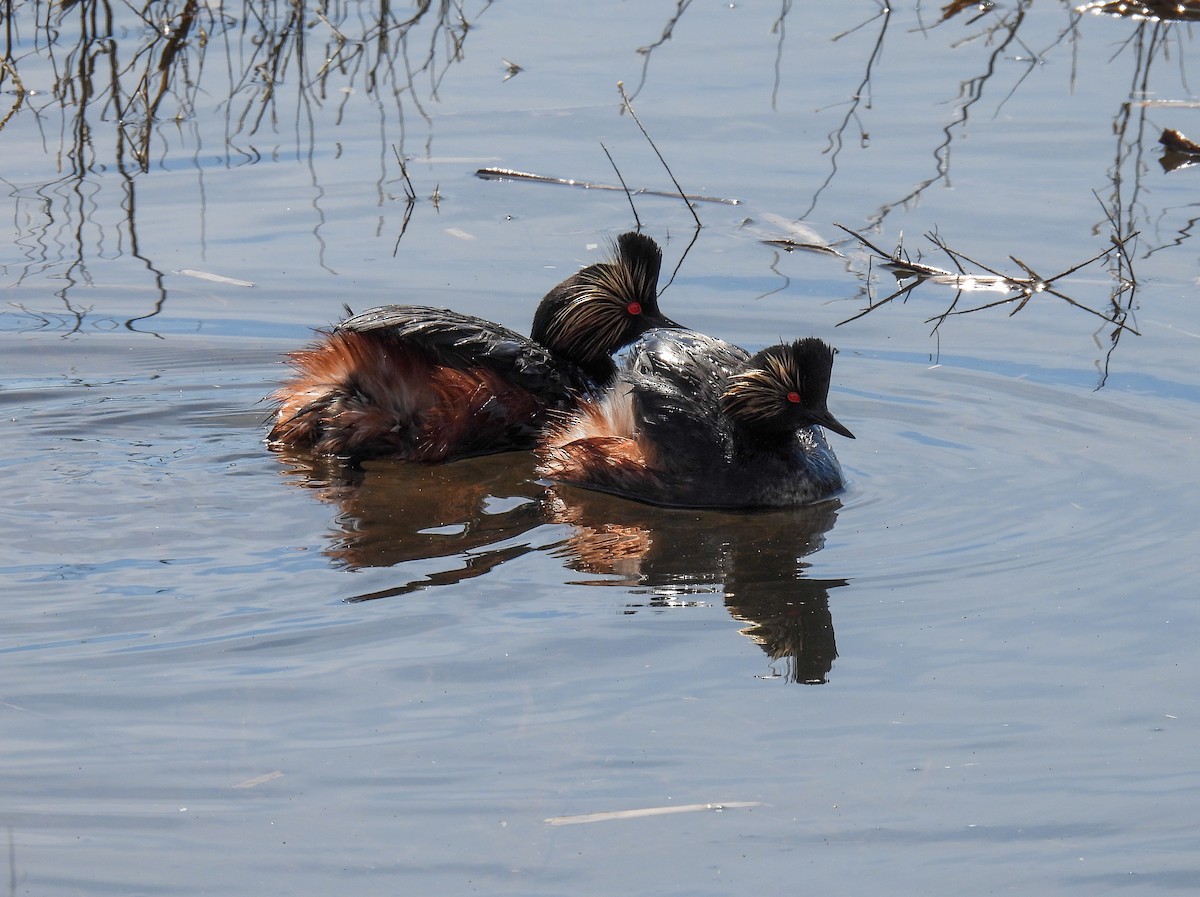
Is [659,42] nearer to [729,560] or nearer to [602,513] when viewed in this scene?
[602,513]

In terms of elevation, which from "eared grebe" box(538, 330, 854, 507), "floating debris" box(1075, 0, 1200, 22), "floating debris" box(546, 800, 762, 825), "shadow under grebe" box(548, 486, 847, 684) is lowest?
"floating debris" box(546, 800, 762, 825)

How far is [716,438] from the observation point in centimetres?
732

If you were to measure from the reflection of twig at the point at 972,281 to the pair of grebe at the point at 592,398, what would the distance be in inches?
51.2

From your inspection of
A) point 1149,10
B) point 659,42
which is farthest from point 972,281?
point 1149,10

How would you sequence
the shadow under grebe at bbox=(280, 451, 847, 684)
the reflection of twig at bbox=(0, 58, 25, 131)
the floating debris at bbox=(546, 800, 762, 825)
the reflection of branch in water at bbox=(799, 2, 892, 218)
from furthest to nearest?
the reflection of twig at bbox=(0, 58, 25, 131) → the reflection of branch in water at bbox=(799, 2, 892, 218) → the shadow under grebe at bbox=(280, 451, 847, 684) → the floating debris at bbox=(546, 800, 762, 825)

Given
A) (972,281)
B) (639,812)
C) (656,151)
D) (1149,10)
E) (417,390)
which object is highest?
(1149,10)

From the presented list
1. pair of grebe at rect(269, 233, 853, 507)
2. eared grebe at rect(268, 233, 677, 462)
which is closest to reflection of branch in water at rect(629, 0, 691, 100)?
pair of grebe at rect(269, 233, 853, 507)

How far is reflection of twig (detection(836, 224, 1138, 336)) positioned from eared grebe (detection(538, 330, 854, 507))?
4.84 feet

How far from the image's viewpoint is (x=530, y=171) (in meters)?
10.3

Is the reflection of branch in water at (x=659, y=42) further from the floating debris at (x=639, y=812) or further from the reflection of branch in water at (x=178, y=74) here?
the floating debris at (x=639, y=812)

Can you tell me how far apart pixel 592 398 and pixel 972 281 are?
90.0 inches

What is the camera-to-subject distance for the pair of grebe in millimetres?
7238

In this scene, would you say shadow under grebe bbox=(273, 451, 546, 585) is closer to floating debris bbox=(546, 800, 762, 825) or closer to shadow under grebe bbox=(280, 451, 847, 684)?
shadow under grebe bbox=(280, 451, 847, 684)

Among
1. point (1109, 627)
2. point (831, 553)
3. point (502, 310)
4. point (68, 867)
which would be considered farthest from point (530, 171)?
point (68, 867)
